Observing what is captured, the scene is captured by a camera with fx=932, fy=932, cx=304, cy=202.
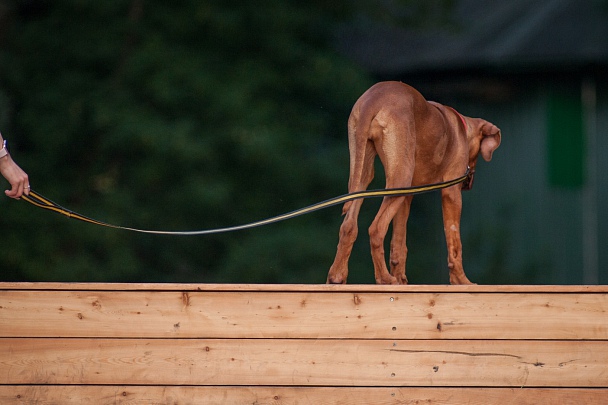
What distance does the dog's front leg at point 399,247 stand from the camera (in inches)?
184

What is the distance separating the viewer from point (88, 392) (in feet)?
12.5

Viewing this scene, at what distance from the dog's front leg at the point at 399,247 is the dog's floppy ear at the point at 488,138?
533 millimetres

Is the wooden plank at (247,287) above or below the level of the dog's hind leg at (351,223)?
below

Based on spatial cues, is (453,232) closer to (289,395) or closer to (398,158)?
(398,158)

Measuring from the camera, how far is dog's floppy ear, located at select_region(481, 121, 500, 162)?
489cm

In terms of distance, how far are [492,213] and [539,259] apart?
68 centimetres

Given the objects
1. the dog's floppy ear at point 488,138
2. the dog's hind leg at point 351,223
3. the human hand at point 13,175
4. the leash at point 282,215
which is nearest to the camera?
the human hand at point 13,175

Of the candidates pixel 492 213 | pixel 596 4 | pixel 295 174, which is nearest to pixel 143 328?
pixel 295 174

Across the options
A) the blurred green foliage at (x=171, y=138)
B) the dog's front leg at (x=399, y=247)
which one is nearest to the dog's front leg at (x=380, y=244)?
the dog's front leg at (x=399, y=247)

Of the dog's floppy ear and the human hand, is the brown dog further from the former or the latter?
the human hand

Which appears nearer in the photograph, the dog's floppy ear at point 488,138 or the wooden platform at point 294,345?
the wooden platform at point 294,345

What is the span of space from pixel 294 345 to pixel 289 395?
0.20 m

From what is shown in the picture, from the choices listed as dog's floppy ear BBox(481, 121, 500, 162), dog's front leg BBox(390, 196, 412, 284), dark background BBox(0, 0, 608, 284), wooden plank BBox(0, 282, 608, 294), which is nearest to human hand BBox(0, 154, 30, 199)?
wooden plank BBox(0, 282, 608, 294)

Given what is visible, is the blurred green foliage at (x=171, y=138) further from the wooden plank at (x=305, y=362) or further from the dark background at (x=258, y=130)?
the wooden plank at (x=305, y=362)
